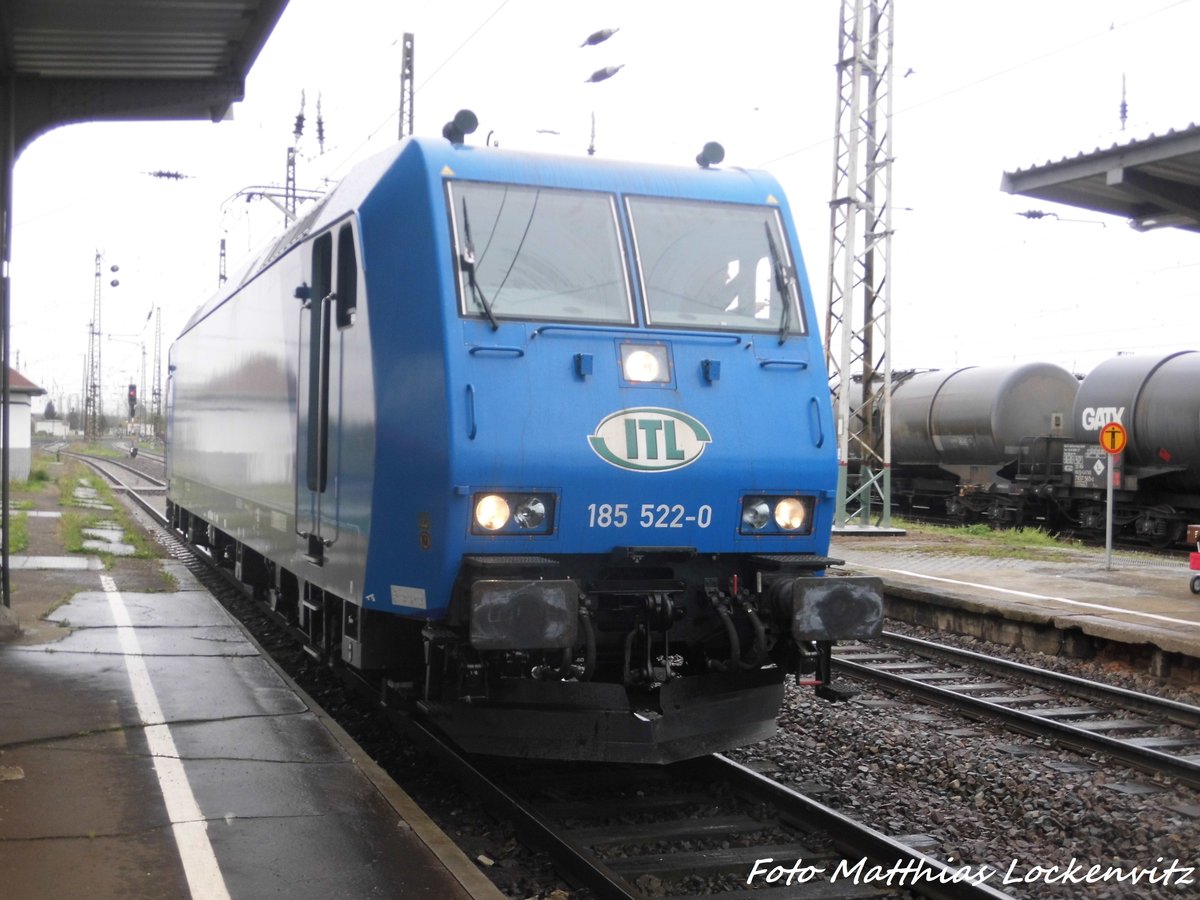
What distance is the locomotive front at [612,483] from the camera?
5.88 m

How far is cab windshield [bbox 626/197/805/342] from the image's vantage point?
6.68 meters

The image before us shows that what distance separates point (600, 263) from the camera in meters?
6.60

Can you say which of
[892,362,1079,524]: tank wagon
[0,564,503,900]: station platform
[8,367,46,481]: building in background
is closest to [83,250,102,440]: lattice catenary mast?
[8,367,46,481]: building in background

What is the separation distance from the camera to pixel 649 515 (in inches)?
243

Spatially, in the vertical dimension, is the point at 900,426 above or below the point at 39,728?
above

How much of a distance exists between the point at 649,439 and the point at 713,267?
48.3 inches

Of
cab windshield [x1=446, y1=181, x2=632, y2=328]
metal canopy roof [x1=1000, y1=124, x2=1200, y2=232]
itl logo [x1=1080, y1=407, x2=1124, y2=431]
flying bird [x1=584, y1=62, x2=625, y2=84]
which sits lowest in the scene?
itl logo [x1=1080, y1=407, x2=1124, y2=431]

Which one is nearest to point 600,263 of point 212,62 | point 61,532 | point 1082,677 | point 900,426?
point 212,62

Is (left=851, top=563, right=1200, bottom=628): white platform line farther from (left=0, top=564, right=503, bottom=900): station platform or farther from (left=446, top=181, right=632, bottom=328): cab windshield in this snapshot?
(left=0, top=564, right=503, bottom=900): station platform

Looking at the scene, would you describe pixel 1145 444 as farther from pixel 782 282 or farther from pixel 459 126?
pixel 459 126

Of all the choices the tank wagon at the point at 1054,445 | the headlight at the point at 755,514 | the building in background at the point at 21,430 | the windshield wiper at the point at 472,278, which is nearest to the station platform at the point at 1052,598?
the tank wagon at the point at 1054,445

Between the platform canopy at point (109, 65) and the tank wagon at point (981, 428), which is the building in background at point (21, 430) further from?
the platform canopy at point (109, 65)

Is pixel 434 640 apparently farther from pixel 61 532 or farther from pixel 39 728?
pixel 61 532

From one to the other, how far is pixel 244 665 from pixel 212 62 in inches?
191
